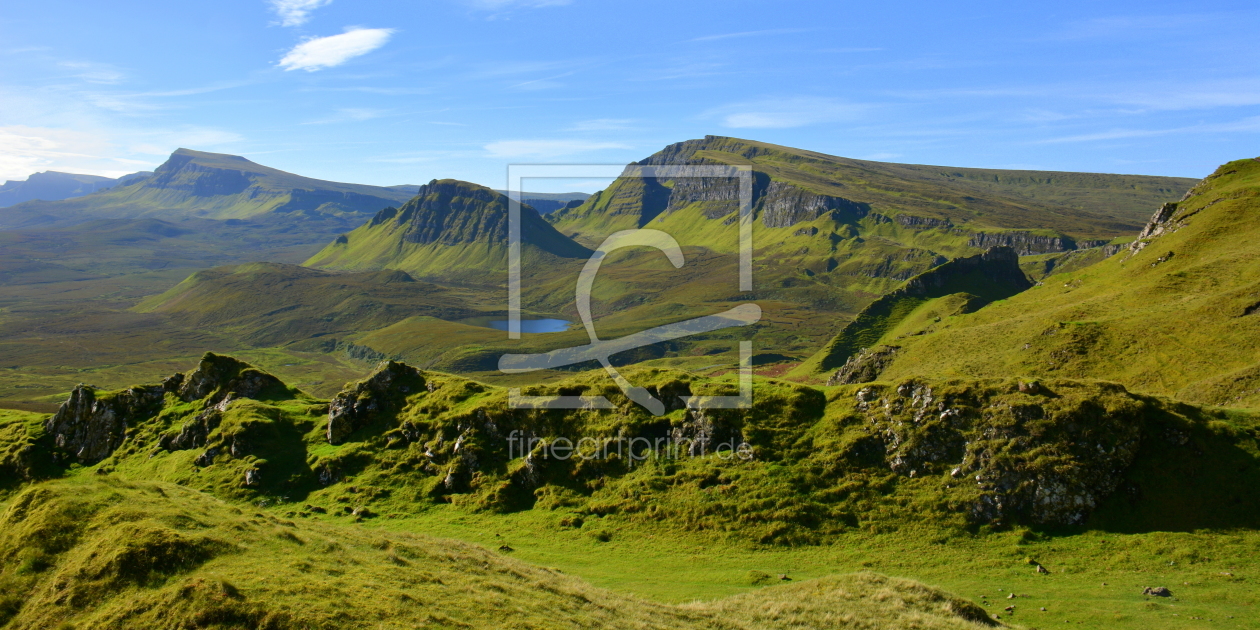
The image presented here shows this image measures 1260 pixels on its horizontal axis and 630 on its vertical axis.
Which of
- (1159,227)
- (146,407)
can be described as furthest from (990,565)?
(1159,227)

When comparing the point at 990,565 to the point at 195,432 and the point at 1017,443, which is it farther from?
the point at 195,432

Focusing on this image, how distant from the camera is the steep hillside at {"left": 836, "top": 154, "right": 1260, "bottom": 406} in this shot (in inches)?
2763

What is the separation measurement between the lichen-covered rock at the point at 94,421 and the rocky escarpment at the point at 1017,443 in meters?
67.2

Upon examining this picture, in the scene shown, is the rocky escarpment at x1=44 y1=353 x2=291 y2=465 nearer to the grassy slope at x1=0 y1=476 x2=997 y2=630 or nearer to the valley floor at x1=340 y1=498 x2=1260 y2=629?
the grassy slope at x1=0 y1=476 x2=997 y2=630

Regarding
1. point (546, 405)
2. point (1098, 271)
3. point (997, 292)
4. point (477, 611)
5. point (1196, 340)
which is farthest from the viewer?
point (997, 292)

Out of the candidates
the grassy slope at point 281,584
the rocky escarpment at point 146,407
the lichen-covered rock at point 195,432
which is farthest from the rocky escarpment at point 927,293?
the grassy slope at point 281,584

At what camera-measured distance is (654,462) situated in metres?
53.4

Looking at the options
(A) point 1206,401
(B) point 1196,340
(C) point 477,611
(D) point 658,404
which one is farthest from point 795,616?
(B) point 1196,340

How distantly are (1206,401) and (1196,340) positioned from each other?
50.8 feet

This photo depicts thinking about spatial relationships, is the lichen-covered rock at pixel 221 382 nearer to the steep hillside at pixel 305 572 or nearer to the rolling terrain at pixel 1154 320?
the steep hillside at pixel 305 572

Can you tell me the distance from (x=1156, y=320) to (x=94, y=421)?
363ft

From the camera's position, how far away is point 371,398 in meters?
64.2

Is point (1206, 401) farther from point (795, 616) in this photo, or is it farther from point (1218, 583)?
point (795, 616)

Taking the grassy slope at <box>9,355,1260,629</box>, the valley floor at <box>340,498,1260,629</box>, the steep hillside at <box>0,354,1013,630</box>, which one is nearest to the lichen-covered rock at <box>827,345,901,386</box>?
the grassy slope at <box>9,355,1260,629</box>
